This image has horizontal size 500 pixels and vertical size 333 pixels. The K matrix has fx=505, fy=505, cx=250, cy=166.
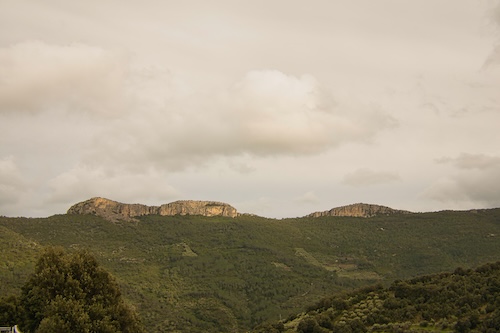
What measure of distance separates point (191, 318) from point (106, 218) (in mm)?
90080

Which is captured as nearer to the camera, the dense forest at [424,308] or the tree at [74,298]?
the tree at [74,298]

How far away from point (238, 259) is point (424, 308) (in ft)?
419

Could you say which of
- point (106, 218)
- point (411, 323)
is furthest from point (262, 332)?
point (106, 218)

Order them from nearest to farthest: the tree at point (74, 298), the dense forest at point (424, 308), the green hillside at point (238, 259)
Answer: the tree at point (74, 298) < the dense forest at point (424, 308) < the green hillside at point (238, 259)

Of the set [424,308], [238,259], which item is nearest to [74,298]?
[424,308]

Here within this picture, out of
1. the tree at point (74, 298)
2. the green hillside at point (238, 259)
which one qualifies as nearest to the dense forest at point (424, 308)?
the tree at point (74, 298)

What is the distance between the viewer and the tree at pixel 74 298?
33.3m

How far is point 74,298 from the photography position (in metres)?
35.2

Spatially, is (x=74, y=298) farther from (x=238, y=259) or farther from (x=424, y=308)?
(x=238, y=259)

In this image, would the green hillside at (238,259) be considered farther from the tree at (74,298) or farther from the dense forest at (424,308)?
the dense forest at (424,308)

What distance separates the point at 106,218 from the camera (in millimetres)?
193500

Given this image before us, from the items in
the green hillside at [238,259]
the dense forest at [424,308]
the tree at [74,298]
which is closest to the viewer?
the tree at [74,298]

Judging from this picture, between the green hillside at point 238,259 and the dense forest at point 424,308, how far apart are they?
60839 mm

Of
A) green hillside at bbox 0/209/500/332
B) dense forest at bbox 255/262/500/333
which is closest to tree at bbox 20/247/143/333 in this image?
dense forest at bbox 255/262/500/333
